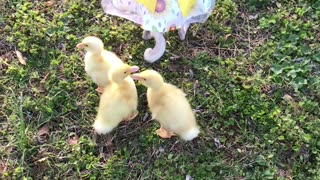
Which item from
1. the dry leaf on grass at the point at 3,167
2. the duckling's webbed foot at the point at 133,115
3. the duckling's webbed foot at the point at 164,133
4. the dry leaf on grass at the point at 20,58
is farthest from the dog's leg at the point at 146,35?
the dry leaf on grass at the point at 3,167

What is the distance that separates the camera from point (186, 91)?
12.2ft

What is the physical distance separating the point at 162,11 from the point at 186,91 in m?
0.59

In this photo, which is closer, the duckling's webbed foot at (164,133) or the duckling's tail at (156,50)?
the duckling's webbed foot at (164,133)

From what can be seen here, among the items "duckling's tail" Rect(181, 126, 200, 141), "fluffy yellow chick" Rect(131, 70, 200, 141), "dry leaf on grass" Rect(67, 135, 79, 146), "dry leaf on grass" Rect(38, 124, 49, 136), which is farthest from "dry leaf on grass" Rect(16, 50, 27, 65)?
"duckling's tail" Rect(181, 126, 200, 141)

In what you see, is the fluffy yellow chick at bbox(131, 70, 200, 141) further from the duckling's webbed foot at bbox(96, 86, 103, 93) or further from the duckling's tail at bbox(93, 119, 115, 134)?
the duckling's webbed foot at bbox(96, 86, 103, 93)

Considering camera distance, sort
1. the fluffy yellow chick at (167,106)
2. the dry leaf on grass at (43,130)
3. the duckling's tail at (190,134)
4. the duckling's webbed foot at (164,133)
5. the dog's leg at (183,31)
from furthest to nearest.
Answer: the dog's leg at (183,31) < the dry leaf on grass at (43,130) < the duckling's webbed foot at (164,133) < the duckling's tail at (190,134) < the fluffy yellow chick at (167,106)

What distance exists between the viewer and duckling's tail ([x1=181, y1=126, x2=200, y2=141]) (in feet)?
11.1

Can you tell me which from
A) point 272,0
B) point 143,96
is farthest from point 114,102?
point 272,0

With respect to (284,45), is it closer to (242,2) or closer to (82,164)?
(242,2)

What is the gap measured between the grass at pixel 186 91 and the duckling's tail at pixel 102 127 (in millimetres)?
117

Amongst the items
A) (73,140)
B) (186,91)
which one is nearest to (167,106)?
(186,91)

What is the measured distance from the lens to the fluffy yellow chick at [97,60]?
338 cm

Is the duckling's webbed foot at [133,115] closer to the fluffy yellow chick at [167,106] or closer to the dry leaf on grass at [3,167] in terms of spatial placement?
the fluffy yellow chick at [167,106]

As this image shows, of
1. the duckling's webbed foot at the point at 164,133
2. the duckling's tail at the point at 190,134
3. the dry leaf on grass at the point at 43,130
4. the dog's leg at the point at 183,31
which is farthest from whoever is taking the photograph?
the dog's leg at the point at 183,31
